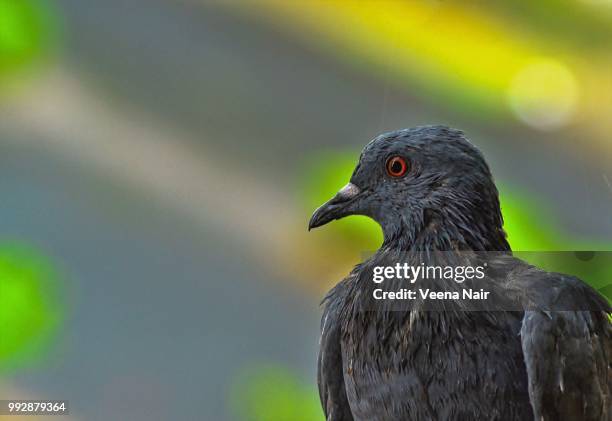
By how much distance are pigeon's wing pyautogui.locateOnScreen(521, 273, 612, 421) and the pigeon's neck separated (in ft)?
0.56

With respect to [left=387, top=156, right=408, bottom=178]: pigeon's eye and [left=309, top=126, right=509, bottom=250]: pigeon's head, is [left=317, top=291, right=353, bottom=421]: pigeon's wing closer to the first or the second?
[left=309, top=126, right=509, bottom=250]: pigeon's head

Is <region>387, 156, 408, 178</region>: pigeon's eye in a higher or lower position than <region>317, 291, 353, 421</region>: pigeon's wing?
higher

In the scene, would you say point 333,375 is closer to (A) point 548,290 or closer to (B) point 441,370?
(B) point 441,370

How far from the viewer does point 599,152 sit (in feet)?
7.71

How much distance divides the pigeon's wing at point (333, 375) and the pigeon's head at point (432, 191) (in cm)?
26

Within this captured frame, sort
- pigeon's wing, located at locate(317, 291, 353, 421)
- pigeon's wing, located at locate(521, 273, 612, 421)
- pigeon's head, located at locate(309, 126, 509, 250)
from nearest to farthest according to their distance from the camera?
pigeon's wing, located at locate(521, 273, 612, 421) < pigeon's head, located at locate(309, 126, 509, 250) < pigeon's wing, located at locate(317, 291, 353, 421)

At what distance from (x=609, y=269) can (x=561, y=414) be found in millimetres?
584

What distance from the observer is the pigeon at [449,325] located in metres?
1.74

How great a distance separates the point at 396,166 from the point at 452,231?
193mm

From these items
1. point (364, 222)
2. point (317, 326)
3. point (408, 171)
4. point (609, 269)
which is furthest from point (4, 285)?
point (609, 269)

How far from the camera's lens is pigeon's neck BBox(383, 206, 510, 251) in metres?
1.90

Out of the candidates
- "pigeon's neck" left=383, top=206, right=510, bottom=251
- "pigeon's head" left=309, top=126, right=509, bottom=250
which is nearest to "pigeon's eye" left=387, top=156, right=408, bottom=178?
"pigeon's head" left=309, top=126, right=509, bottom=250

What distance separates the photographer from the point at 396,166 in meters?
1.92

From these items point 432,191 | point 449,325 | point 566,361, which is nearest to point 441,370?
point 449,325
